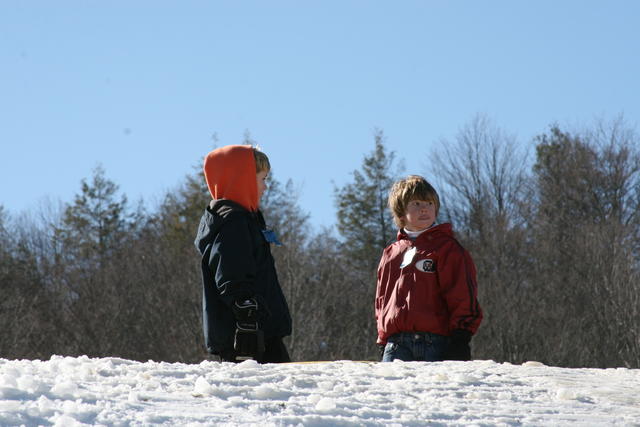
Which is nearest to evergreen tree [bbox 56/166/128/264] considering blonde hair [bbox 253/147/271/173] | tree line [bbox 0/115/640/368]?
tree line [bbox 0/115/640/368]

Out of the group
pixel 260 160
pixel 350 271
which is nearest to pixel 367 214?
pixel 350 271

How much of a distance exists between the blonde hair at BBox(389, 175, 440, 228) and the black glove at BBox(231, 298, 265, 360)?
3.36 feet

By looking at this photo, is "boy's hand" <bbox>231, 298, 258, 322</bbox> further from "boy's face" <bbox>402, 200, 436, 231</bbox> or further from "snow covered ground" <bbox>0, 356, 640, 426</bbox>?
"boy's face" <bbox>402, 200, 436, 231</bbox>

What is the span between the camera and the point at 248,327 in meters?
5.09

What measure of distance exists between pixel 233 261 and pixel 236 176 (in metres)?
0.57

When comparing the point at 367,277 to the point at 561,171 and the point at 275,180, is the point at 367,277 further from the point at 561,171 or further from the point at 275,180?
the point at 561,171

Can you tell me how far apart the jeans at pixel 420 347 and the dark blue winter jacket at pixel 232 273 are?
23.9 inches

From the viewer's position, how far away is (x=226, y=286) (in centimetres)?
509

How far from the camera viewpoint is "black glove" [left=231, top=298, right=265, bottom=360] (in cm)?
507

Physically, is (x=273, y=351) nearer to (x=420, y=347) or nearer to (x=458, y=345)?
(x=420, y=347)

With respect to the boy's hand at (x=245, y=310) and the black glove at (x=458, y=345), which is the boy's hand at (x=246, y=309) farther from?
the black glove at (x=458, y=345)

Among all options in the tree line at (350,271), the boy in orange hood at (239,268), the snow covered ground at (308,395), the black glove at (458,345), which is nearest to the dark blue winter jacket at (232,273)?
the boy in orange hood at (239,268)

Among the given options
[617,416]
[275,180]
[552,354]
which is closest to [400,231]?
[617,416]

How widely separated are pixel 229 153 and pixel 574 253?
33553 millimetres
